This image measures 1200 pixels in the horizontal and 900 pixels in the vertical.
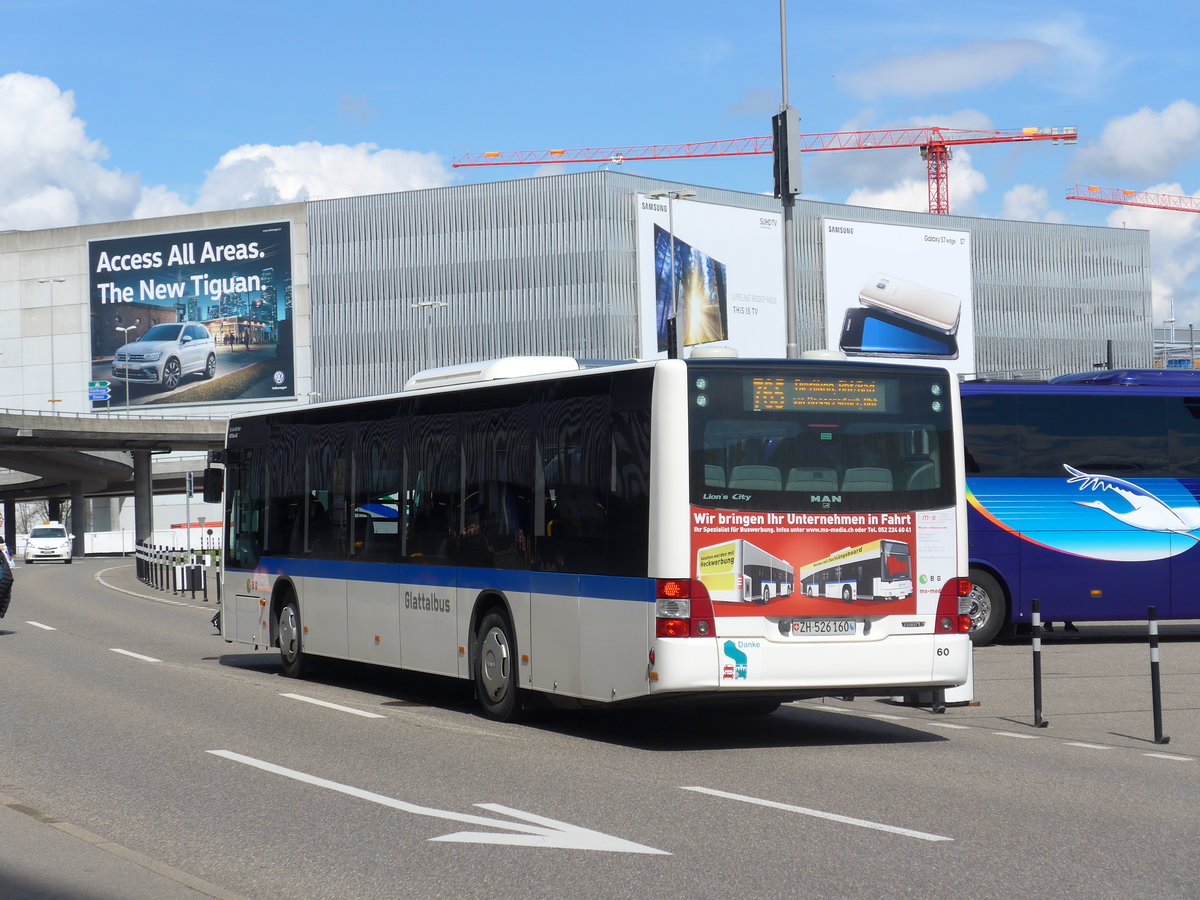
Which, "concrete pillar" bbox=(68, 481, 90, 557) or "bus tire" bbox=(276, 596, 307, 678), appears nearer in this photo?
"bus tire" bbox=(276, 596, 307, 678)

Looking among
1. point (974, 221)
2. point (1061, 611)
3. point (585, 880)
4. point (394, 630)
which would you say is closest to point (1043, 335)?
point (974, 221)

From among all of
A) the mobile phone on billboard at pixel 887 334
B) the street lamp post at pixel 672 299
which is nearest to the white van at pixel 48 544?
the street lamp post at pixel 672 299

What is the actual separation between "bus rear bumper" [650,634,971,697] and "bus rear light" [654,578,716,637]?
68 millimetres

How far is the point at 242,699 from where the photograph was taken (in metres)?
15.8

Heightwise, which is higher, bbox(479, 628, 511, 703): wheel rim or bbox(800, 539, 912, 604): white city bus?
bbox(800, 539, 912, 604): white city bus

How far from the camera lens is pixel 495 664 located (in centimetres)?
1393

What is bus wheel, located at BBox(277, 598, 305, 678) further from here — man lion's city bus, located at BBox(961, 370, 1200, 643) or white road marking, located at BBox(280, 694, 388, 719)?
man lion's city bus, located at BBox(961, 370, 1200, 643)

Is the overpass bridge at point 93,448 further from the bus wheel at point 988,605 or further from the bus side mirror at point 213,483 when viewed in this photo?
the bus wheel at point 988,605

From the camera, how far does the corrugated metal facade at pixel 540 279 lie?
100312mm

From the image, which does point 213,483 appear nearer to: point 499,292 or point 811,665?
point 811,665

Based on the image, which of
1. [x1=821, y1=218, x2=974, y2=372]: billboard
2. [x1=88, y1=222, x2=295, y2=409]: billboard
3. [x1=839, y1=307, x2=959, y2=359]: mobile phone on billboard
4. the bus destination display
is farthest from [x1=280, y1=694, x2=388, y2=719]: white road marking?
[x1=88, y1=222, x2=295, y2=409]: billboard

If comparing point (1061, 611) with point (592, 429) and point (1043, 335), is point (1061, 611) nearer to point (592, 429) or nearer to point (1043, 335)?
point (592, 429)

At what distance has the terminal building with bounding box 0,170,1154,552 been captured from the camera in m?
99.1

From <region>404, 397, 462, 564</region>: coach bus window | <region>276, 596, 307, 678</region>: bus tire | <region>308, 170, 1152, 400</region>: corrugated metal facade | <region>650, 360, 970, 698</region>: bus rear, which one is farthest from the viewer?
<region>308, 170, 1152, 400</region>: corrugated metal facade
